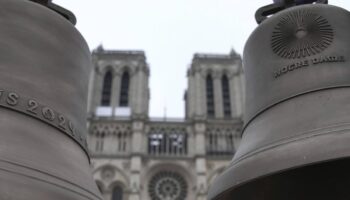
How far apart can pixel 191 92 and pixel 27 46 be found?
36509mm

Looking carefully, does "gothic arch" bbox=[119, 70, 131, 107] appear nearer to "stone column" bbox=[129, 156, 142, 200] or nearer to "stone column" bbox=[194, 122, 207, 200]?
"stone column" bbox=[129, 156, 142, 200]

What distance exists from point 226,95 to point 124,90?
9915 millimetres

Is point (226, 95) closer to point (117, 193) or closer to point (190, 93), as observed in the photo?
point (190, 93)

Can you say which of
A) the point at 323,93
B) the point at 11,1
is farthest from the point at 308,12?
the point at 11,1

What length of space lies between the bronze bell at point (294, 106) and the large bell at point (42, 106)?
1.25 meters

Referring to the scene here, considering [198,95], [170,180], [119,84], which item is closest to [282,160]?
[170,180]

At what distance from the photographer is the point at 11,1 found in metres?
3.52

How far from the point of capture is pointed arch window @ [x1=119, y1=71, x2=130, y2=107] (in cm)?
3909

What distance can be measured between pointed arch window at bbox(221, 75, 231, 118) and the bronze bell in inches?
1389

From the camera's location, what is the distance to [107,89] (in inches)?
1565

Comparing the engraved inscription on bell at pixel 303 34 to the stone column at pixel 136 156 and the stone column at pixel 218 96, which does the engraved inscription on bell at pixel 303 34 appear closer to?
the stone column at pixel 136 156

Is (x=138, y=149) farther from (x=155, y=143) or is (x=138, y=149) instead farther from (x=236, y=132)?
(x=236, y=132)

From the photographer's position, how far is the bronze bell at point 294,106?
9.87ft

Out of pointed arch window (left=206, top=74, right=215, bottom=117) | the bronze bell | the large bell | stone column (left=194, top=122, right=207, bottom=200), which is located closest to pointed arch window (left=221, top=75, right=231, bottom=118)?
pointed arch window (left=206, top=74, right=215, bottom=117)
